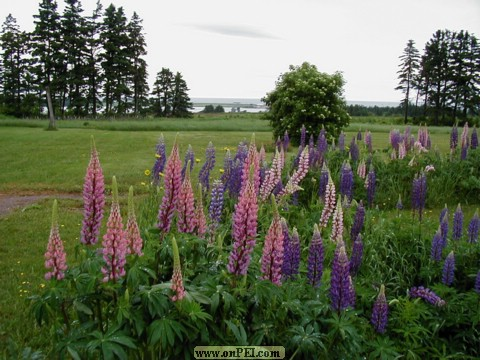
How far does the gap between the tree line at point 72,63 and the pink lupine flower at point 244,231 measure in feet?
132

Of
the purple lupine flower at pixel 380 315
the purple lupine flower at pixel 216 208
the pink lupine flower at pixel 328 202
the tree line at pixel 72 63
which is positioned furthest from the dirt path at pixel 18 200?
the tree line at pixel 72 63

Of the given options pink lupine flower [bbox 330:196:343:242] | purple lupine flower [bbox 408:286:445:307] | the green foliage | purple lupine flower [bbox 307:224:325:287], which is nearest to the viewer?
purple lupine flower [bbox 307:224:325:287]

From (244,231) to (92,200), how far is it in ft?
2.79

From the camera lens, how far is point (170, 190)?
2.72 m

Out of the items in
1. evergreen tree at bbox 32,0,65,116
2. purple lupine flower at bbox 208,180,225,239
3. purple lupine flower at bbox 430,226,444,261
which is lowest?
purple lupine flower at bbox 430,226,444,261

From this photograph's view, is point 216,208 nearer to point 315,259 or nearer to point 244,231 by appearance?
point 315,259

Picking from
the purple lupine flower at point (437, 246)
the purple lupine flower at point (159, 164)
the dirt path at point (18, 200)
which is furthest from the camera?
the dirt path at point (18, 200)

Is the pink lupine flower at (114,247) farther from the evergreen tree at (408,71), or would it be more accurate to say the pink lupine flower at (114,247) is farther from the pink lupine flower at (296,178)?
the evergreen tree at (408,71)

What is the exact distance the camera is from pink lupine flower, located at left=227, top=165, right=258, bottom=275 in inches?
93.4

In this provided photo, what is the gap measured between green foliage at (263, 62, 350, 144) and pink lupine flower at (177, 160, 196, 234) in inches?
479

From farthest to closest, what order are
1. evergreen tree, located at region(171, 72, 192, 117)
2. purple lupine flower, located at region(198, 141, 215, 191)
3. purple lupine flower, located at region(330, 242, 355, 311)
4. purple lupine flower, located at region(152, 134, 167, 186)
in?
evergreen tree, located at region(171, 72, 192, 117), purple lupine flower, located at region(198, 141, 215, 191), purple lupine flower, located at region(152, 134, 167, 186), purple lupine flower, located at region(330, 242, 355, 311)

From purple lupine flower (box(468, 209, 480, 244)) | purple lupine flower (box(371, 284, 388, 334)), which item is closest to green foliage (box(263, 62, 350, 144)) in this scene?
purple lupine flower (box(468, 209, 480, 244))

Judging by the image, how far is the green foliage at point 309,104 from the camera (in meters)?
14.8

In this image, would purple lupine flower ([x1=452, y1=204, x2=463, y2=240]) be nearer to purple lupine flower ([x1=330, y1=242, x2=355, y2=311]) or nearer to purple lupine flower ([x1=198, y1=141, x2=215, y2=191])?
purple lupine flower ([x1=330, y1=242, x2=355, y2=311])
